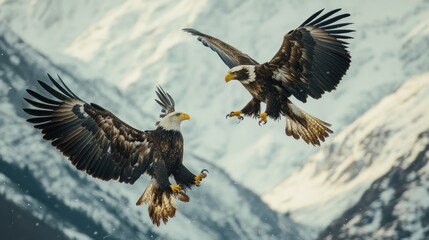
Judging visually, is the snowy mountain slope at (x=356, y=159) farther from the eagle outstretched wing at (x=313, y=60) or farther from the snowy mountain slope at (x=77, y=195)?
the eagle outstretched wing at (x=313, y=60)

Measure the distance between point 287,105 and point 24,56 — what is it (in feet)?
242

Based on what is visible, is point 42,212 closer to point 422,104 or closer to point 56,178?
point 56,178

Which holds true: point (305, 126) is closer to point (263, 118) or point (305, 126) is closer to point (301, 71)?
point (301, 71)

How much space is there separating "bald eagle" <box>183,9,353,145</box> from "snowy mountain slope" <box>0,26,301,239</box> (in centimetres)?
4784

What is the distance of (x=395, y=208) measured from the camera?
90.4m

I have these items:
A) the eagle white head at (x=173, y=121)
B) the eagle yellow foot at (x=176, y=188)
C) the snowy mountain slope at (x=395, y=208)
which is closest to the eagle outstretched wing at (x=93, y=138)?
the eagle white head at (x=173, y=121)

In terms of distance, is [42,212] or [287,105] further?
[42,212]

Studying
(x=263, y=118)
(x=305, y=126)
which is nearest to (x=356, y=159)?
(x=305, y=126)

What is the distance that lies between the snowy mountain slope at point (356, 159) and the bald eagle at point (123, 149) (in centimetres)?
8405

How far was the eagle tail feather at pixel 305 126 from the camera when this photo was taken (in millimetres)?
22625

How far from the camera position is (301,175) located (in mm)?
175375

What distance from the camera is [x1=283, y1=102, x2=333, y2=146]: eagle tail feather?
74.2ft

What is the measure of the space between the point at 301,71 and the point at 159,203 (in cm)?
343

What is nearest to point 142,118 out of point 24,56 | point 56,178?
point 24,56
